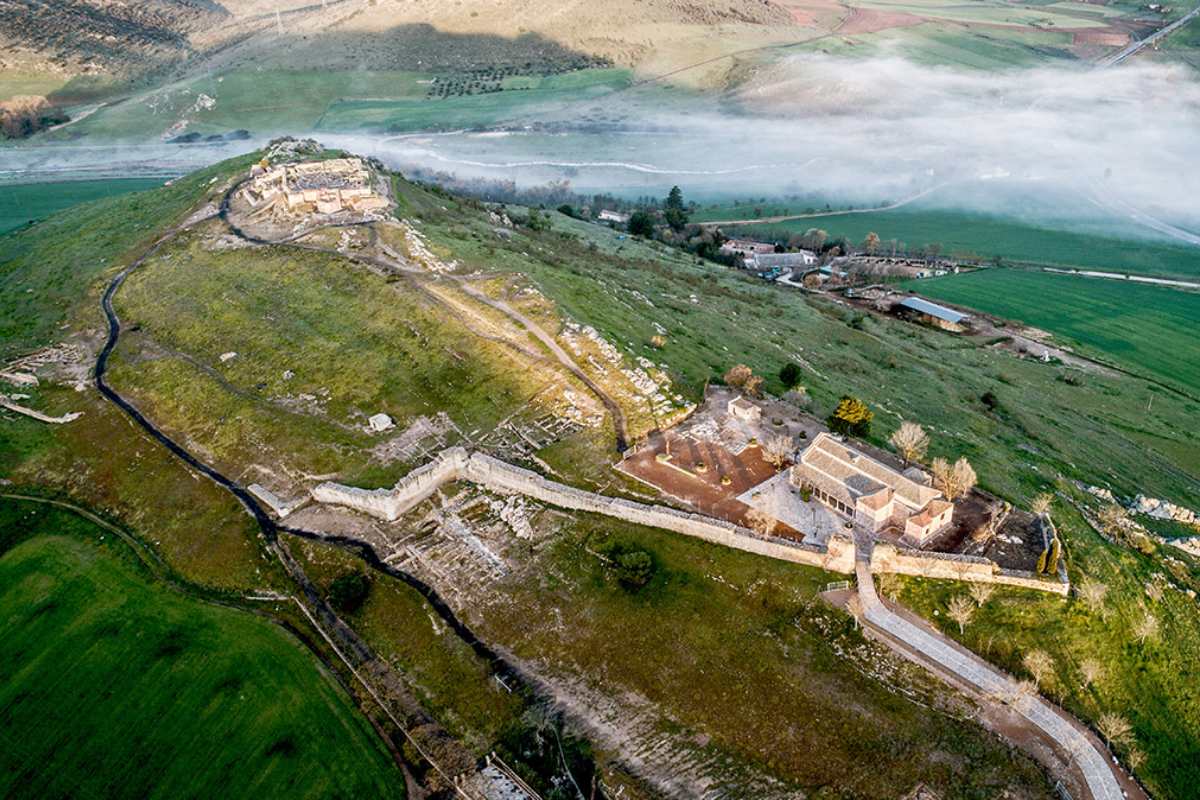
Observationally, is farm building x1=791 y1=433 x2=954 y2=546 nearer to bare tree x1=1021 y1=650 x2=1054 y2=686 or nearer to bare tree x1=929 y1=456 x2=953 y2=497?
bare tree x1=929 y1=456 x2=953 y2=497

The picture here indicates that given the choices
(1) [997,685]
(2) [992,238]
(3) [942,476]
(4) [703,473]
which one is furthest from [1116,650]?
(2) [992,238]

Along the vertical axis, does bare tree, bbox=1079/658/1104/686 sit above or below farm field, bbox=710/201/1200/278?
above

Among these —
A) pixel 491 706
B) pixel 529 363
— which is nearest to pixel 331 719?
pixel 491 706

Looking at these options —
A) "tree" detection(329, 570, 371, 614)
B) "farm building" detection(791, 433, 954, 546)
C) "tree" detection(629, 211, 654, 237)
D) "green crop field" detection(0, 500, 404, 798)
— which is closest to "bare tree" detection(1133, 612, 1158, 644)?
"farm building" detection(791, 433, 954, 546)

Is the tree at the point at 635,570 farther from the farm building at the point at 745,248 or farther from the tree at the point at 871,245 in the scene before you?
the tree at the point at 871,245

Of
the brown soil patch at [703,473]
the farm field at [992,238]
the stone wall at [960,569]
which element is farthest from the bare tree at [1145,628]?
the farm field at [992,238]
